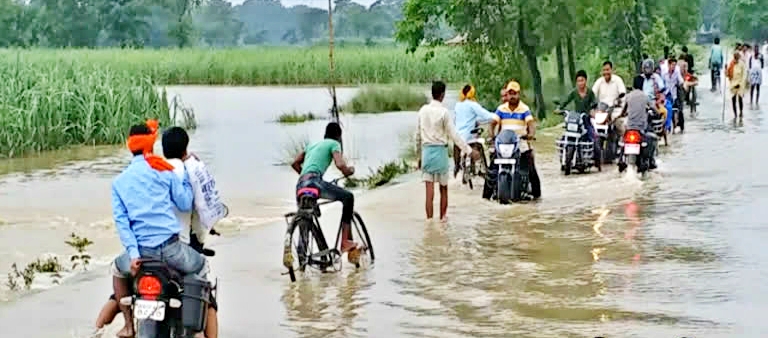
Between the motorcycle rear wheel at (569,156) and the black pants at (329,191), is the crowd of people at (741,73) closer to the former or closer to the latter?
the motorcycle rear wheel at (569,156)

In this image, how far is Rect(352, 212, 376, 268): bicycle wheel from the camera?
1260 centimetres

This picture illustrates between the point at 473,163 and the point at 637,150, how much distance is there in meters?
2.29

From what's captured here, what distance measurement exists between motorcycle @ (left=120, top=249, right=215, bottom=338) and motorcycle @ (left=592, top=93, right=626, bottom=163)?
43.3ft

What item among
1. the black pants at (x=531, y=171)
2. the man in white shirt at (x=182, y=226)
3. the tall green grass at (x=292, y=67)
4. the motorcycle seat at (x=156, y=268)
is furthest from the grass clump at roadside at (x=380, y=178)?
the tall green grass at (x=292, y=67)

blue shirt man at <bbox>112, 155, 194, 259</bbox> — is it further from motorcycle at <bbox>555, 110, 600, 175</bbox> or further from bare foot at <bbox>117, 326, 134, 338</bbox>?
motorcycle at <bbox>555, 110, 600, 175</bbox>

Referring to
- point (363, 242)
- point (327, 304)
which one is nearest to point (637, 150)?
point (363, 242)

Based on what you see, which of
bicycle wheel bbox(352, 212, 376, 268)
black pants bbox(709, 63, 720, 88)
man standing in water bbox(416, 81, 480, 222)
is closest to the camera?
bicycle wheel bbox(352, 212, 376, 268)

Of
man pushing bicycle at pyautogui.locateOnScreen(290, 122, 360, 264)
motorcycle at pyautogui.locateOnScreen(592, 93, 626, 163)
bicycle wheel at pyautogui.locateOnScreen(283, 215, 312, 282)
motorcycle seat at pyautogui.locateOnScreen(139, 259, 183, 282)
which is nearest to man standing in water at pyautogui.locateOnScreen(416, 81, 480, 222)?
man pushing bicycle at pyautogui.locateOnScreen(290, 122, 360, 264)

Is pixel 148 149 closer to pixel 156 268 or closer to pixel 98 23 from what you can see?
pixel 156 268

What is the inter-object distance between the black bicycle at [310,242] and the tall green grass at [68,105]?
1925 cm

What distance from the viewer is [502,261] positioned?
13.1m

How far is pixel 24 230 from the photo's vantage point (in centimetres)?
1914

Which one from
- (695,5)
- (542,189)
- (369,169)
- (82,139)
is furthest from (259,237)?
(695,5)

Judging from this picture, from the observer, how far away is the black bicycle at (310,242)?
1181 centimetres
